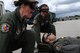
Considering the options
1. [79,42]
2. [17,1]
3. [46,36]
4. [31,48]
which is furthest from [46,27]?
[17,1]

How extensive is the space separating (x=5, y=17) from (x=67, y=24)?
4.22 metres

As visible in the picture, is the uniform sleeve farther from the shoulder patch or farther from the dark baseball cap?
the dark baseball cap

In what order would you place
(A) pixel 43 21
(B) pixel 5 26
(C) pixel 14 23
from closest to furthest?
(B) pixel 5 26, (C) pixel 14 23, (A) pixel 43 21

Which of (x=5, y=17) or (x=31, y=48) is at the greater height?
(x=5, y=17)

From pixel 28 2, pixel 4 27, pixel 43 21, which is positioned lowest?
pixel 43 21

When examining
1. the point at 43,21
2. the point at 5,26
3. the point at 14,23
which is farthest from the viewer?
the point at 43,21

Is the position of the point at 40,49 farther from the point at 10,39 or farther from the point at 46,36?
the point at 10,39

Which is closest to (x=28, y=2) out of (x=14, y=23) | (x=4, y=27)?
(x=14, y=23)

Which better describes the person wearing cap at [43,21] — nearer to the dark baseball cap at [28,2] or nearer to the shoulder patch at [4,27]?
the dark baseball cap at [28,2]

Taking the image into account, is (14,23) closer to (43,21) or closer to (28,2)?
(28,2)

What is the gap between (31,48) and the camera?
279 centimetres

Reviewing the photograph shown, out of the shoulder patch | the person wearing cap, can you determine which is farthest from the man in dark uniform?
the person wearing cap

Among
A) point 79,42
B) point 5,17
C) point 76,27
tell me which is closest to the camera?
point 5,17

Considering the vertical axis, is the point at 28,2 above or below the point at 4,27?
above
